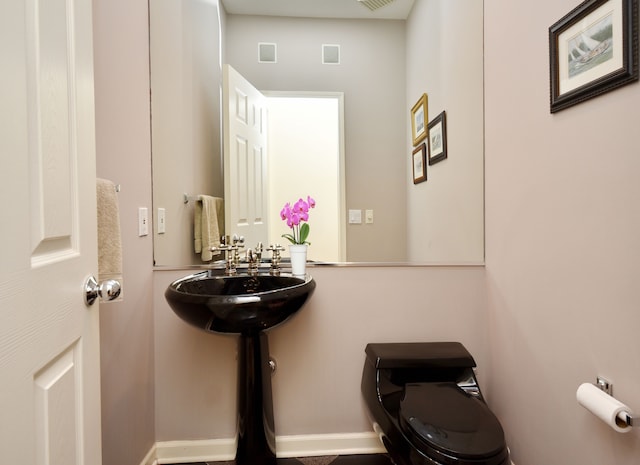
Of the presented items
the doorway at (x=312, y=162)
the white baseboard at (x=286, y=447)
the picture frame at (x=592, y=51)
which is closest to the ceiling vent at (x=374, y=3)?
the doorway at (x=312, y=162)

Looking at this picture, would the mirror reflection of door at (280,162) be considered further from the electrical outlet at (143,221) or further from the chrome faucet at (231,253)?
the electrical outlet at (143,221)

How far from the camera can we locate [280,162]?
69.1 inches

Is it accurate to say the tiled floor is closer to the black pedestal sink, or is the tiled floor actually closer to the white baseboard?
the white baseboard

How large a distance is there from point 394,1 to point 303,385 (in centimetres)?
184

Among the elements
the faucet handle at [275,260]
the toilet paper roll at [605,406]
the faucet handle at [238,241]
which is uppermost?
the faucet handle at [238,241]

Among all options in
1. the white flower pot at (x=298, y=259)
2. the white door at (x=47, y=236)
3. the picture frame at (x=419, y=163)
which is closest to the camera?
the white door at (x=47, y=236)

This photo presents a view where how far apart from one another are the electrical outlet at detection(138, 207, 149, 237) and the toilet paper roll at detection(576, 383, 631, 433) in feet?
5.34

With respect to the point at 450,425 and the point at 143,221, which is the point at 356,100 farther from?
the point at 450,425

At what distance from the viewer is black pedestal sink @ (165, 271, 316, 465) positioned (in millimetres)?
1242

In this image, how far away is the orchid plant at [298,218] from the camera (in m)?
1.76

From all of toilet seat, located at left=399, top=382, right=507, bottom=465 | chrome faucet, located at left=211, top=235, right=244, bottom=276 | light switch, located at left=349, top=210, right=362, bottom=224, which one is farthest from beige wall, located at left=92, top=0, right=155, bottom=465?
toilet seat, located at left=399, top=382, right=507, bottom=465

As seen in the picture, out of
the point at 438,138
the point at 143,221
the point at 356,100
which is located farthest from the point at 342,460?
the point at 356,100

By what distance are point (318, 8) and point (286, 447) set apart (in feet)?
6.72

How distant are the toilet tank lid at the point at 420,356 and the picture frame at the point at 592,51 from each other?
3.31 ft
